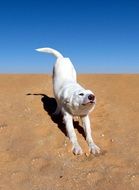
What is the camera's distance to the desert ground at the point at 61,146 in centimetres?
591

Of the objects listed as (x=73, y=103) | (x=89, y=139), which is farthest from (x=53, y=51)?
(x=89, y=139)

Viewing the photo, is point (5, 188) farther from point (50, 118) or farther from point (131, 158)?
point (50, 118)

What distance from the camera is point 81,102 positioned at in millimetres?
6773

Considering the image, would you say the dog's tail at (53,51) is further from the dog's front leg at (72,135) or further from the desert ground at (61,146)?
the dog's front leg at (72,135)

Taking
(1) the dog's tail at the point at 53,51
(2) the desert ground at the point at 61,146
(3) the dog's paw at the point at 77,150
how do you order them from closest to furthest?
(2) the desert ground at the point at 61,146
(3) the dog's paw at the point at 77,150
(1) the dog's tail at the point at 53,51

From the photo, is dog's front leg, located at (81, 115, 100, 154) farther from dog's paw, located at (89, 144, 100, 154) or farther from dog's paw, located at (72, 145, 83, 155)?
dog's paw, located at (72, 145, 83, 155)

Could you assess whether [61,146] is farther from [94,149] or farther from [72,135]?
[94,149]

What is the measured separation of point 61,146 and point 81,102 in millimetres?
995

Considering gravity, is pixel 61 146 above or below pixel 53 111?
below

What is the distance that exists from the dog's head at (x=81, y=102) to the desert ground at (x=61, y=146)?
67 cm

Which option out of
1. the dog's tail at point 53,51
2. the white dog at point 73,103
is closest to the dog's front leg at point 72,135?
the white dog at point 73,103

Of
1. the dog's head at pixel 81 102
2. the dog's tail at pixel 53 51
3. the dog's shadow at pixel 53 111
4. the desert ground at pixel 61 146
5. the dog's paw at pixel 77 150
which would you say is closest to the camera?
the desert ground at pixel 61 146

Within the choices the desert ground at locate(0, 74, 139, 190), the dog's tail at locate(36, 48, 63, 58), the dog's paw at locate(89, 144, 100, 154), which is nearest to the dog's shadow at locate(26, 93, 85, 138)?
the desert ground at locate(0, 74, 139, 190)

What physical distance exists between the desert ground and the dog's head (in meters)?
0.67
